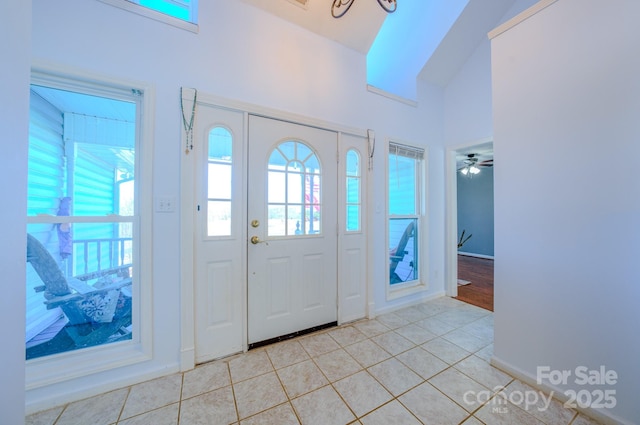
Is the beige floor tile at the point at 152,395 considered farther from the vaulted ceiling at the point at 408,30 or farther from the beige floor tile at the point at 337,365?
the vaulted ceiling at the point at 408,30

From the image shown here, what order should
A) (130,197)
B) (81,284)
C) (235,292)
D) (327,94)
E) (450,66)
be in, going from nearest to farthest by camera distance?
(81,284) < (130,197) < (235,292) < (327,94) < (450,66)

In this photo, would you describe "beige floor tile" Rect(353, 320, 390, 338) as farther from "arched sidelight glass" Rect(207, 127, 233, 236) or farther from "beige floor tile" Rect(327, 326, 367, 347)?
"arched sidelight glass" Rect(207, 127, 233, 236)

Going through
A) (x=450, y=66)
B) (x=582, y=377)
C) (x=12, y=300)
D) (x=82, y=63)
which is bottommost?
(x=582, y=377)

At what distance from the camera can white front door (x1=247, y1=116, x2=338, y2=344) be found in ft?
6.54

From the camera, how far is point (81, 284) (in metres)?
1.57

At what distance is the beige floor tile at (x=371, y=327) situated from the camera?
7.38ft

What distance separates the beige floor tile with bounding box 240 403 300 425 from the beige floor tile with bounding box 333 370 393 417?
13.0 inches

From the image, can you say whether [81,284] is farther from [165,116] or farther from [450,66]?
[450,66]

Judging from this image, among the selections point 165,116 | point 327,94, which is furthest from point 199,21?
point 327,94

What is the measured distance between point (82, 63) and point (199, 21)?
826 millimetres

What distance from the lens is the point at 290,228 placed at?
2162 millimetres

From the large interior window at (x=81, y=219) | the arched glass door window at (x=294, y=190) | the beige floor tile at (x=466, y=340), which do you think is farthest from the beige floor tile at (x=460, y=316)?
the large interior window at (x=81, y=219)

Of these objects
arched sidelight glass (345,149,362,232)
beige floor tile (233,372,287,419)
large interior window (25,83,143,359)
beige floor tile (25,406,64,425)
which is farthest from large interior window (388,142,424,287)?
beige floor tile (25,406,64,425)

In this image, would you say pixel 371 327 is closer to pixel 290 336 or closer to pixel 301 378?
pixel 290 336
